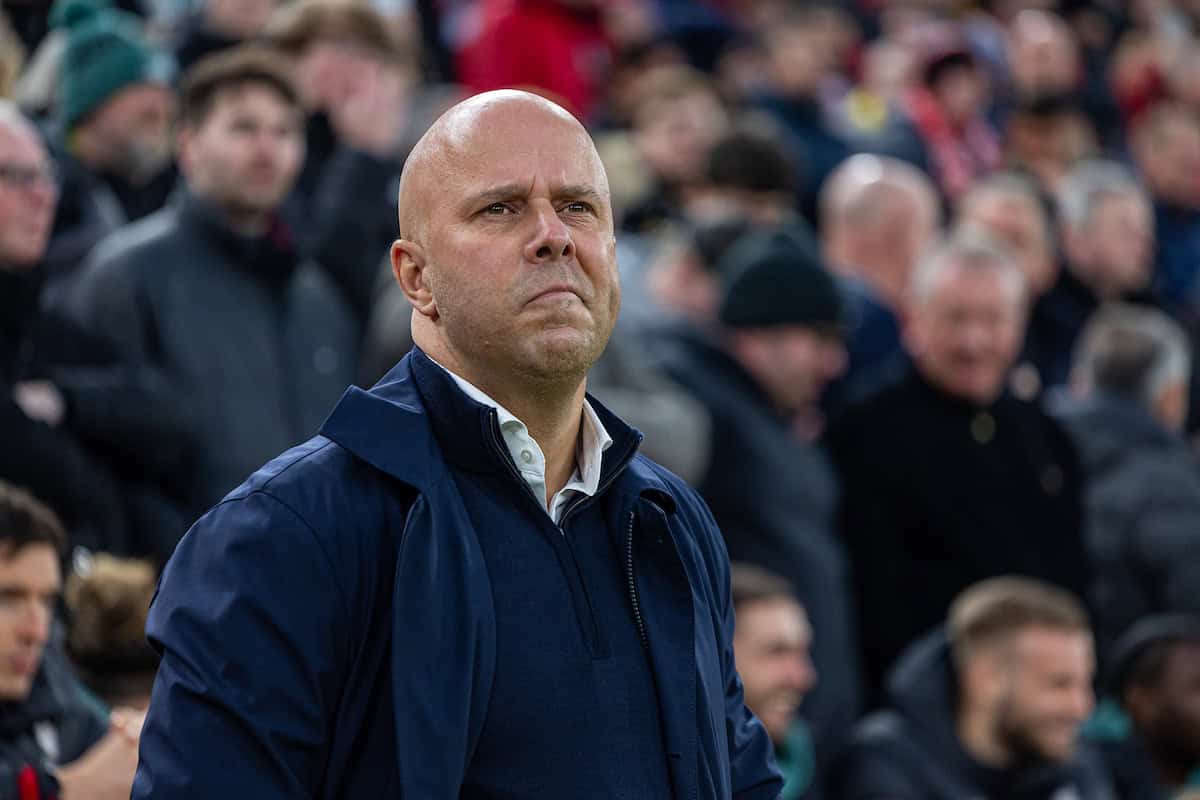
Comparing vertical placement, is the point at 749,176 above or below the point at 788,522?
above

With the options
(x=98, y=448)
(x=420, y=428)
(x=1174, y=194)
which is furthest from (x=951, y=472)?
(x=1174, y=194)

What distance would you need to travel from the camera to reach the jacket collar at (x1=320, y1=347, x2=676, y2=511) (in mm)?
2762

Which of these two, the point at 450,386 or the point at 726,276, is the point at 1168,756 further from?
the point at 450,386

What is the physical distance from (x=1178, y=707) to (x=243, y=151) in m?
3.30

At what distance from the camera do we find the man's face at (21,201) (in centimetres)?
558

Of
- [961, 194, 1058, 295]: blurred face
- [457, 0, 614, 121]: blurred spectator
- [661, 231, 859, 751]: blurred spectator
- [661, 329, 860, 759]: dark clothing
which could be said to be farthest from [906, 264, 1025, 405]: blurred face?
[457, 0, 614, 121]: blurred spectator

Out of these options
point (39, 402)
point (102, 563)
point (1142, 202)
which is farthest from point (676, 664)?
point (1142, 202)

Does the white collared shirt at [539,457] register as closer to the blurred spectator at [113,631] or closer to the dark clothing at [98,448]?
the blurred spectator at [113,631]

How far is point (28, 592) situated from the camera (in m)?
4.39

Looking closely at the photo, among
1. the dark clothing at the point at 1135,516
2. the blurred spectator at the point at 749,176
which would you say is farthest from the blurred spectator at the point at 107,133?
the dark clothing at the point at 1135,516

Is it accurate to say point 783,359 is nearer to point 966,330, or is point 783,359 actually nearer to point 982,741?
point 966,330

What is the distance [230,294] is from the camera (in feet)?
19.9

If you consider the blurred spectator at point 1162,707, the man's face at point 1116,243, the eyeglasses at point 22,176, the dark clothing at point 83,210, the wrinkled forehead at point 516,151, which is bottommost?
the blurred spectator at point 1162,707

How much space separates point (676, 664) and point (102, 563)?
245cm
